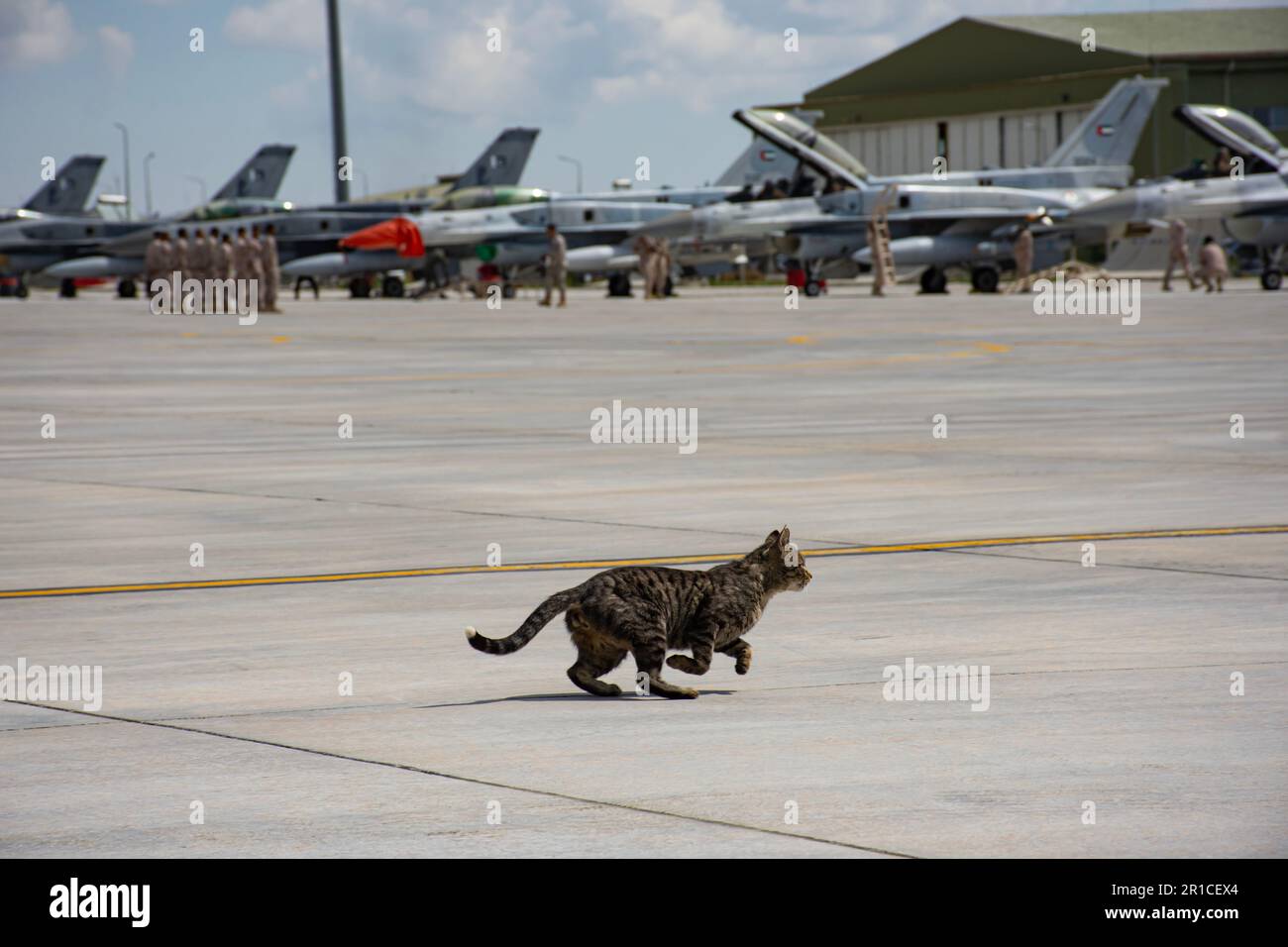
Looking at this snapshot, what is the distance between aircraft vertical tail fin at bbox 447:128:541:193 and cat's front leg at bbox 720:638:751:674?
6775 centimetres

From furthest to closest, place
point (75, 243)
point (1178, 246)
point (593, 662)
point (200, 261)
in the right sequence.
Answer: point (75, 243)
point (200, 261)
point (1178, 246)
point (593, 662)

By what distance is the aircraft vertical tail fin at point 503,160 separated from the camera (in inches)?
2901

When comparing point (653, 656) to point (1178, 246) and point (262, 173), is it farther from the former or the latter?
point (262, 173)

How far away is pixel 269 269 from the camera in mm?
51969

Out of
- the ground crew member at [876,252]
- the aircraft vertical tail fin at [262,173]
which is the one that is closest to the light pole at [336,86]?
the aircraft vertical tail fin at [262,173]

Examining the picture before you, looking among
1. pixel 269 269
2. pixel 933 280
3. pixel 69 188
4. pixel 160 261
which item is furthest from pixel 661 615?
pixel 69 188

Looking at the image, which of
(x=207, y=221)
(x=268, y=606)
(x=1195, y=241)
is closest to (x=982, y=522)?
(x=268, y=606)

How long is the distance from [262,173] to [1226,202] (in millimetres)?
41046

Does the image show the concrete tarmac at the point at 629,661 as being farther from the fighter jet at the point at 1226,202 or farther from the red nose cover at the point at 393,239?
the red nose cover at the point at 393,239

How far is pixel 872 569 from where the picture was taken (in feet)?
33.3

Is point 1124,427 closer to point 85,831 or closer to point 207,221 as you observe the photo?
point 85,831

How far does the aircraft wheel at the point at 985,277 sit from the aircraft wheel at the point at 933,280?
3.42ft

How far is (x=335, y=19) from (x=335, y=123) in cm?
422

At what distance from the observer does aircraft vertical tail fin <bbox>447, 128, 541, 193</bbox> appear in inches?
2901
